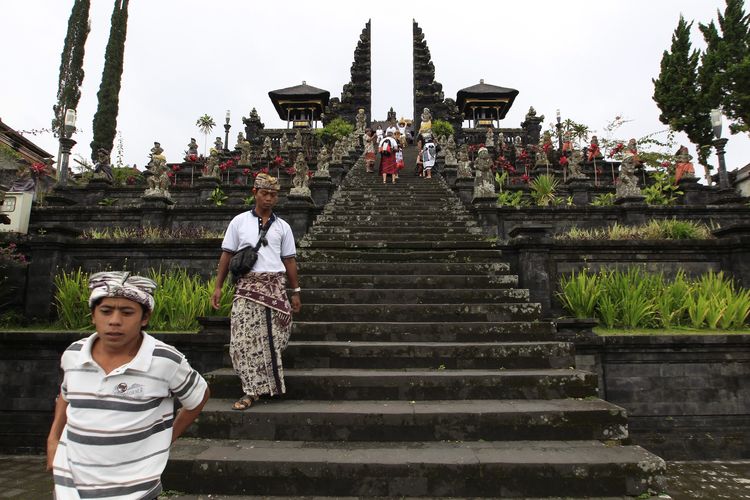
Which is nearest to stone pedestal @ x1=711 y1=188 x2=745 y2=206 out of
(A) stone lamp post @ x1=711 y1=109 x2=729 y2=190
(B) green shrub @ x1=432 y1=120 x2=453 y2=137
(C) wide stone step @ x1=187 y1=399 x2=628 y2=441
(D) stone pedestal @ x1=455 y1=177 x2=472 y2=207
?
(A) stone lamp post @ x1=711 y1=109 x2=729 y2=190

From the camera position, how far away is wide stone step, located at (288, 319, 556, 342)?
16.2 feet

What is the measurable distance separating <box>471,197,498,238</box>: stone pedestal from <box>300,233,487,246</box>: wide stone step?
653 millimetres

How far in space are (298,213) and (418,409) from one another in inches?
218

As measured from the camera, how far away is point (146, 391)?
6.00 ft

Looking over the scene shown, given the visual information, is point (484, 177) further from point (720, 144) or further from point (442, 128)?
point (442, 128)

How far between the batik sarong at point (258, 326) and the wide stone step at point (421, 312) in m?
1.71

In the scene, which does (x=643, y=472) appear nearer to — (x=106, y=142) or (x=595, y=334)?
(x=595, y=334)

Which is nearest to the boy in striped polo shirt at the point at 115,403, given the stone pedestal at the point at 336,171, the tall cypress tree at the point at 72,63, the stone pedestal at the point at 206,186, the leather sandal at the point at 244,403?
the leather sandal at the point at 244,403

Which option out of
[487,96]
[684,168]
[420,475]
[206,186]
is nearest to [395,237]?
[420,475]

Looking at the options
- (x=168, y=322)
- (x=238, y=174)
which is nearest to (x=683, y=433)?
(x=168, y=322)

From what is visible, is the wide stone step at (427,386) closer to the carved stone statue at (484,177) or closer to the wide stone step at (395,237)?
the wide stone step at (395,237)

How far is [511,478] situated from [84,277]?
650 cm

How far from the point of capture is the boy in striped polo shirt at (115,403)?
1.72 metres

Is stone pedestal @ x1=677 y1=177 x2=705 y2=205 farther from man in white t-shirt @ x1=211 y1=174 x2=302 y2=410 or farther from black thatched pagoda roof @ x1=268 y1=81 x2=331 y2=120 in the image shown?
black thatched pagoda roof @ x1=268 y1=81 x2=331 y2=120
